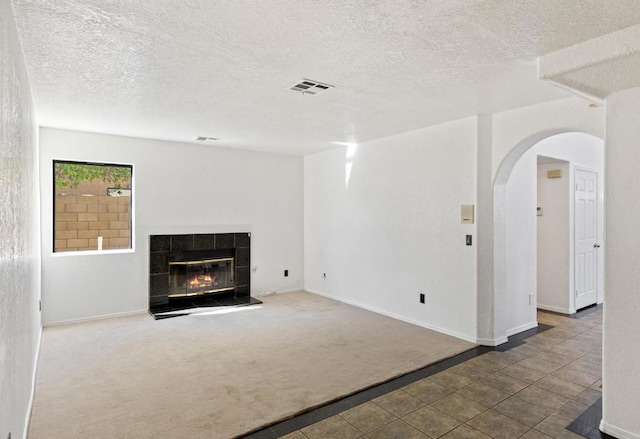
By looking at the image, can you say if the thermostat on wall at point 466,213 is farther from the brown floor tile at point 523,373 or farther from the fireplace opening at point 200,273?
the fireplace opening at point 200,273

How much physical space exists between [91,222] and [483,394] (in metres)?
5.12

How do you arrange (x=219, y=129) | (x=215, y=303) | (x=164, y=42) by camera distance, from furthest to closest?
(x=215, y=303) → (x=219, y=129) → (x=164, y=42)

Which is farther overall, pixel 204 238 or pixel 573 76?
pixel 204 238

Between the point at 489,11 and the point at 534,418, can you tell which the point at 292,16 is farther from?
the point at 534,418

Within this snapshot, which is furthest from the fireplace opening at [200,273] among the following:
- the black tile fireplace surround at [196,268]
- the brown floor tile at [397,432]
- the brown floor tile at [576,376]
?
the brown floor tile at [576,376]

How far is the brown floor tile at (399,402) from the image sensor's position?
2.71m

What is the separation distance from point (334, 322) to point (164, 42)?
3744mm

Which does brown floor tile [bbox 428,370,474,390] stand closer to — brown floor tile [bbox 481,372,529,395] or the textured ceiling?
brown floor tile [bbox 481,372,529,395]

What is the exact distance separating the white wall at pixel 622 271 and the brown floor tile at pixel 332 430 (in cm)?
172

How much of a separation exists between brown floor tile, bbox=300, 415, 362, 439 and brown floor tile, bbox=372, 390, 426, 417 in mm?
381

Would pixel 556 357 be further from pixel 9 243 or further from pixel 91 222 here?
pixel 91 222

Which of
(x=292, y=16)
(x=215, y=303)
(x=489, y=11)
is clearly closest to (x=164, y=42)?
(x=292, y=16)

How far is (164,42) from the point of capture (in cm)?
231

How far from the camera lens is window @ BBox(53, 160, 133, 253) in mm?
4836
